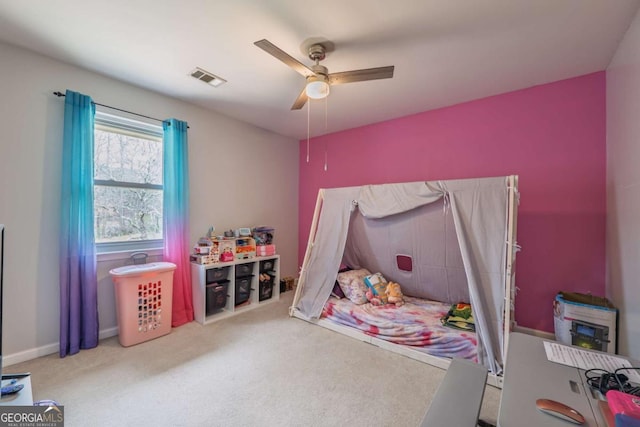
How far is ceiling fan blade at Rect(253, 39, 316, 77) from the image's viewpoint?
1570mm

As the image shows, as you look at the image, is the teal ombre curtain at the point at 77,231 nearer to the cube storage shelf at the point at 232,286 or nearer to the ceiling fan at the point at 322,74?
the cube storage shelf at the point at 232,286

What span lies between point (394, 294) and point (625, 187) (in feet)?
6.79

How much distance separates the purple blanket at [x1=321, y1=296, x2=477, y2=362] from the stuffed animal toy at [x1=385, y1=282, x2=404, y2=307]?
7 centimetres

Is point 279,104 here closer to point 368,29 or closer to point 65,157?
point 368,29

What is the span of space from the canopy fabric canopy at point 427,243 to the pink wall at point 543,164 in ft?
2.41

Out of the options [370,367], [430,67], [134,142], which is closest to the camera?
[370,367]

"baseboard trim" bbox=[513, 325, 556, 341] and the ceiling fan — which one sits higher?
the ceiling fan

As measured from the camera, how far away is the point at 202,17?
1799 millimetres

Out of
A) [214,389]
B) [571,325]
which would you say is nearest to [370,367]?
[214,389]

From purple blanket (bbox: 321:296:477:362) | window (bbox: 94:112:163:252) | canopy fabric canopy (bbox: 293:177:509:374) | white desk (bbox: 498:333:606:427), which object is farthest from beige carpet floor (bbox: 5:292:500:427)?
window (bbox: 94:112:163:252)

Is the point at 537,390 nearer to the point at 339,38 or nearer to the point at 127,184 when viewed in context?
the point at 339,38

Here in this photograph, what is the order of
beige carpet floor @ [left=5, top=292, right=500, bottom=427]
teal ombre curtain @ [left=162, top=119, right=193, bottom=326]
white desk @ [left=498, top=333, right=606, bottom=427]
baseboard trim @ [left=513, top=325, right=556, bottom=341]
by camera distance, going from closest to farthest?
white desk @ [left=498, top=333, right=606, bottom=427] < beige carpet floor @ [left=5, top=292, right=500, bottom=427] < baseboard trim @ [left=513, top=325, right=556, bottom=341] < teal ombre curtain @ [left=162, top=119, right=193, bottom=326]

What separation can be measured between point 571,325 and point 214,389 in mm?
2927

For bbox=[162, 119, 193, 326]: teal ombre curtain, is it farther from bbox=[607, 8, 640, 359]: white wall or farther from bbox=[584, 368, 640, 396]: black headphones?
bbox=[607, 8, 640, 359]: white wall
